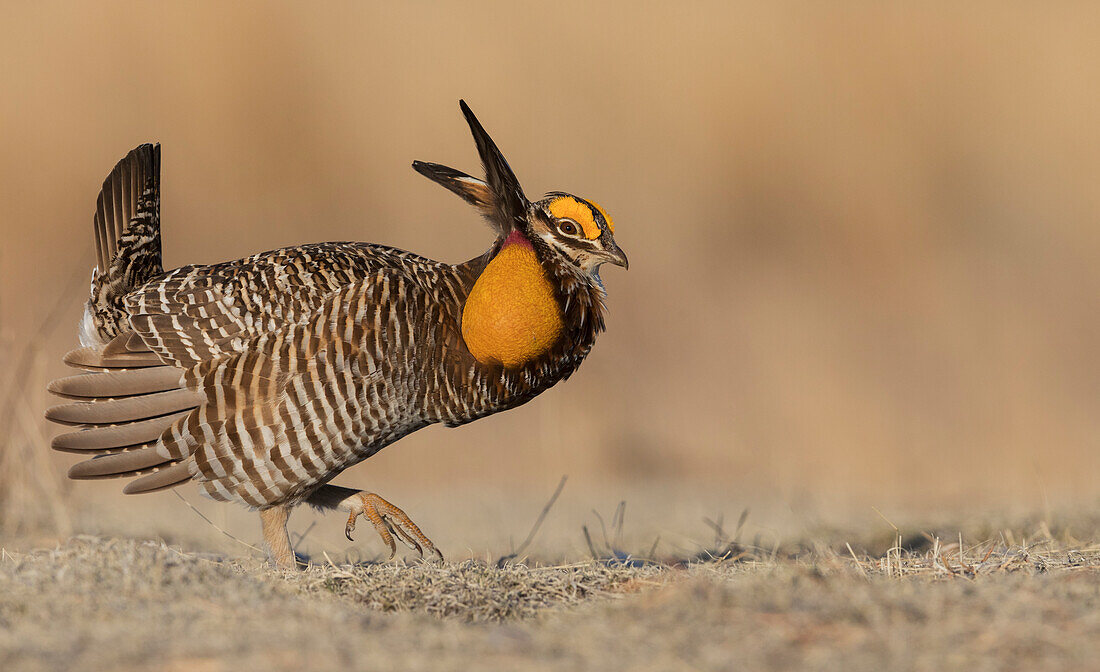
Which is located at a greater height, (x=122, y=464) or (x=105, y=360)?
(x=105, y=360)

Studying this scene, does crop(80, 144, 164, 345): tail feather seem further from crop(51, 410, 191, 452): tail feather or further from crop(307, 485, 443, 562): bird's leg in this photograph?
crop(307, 485, 443, 562): bird's leg

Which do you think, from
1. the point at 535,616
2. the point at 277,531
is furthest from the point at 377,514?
the point at 535,616

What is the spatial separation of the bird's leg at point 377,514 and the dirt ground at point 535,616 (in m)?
0.96

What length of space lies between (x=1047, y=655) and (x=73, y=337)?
27.9ft

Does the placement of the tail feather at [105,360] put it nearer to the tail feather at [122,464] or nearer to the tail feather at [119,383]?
the tail feather at [119,383]

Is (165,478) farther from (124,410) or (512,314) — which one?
(512,314)

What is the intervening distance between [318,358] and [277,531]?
778 millimetres

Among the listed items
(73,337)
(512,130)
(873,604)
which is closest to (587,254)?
(873,604)

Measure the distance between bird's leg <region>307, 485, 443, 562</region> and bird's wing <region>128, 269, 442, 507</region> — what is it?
373 millimetres

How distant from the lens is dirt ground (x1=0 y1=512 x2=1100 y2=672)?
244 centimetres

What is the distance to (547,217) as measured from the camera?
4871 mm

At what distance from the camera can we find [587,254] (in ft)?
15.8

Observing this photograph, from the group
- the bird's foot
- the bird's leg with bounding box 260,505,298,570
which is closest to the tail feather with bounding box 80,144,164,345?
the bird's leg with bounding box 260,505,298,570

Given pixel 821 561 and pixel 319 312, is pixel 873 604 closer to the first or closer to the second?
pixel 821 561
